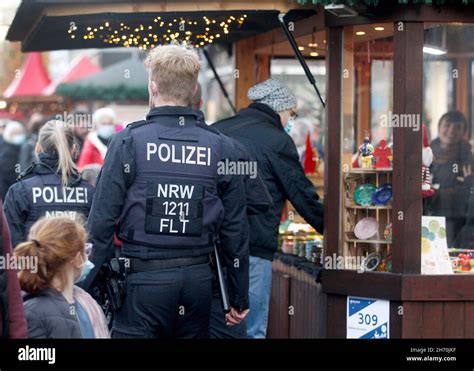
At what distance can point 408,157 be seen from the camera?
685 centimetres

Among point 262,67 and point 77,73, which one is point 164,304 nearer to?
point 262,67

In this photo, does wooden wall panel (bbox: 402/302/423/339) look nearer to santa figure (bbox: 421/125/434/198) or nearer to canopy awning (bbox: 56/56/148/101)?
santa figure (bbox: 421/125/434/198)

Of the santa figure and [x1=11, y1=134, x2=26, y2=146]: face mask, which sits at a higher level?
[x1=11, y1=134, x2=26, y2=146]: face mask

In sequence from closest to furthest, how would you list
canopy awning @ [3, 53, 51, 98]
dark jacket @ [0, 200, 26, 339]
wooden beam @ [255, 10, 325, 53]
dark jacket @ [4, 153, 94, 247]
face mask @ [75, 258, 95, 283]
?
dark jacket @ [0, 200, 26, 339]
face mask @ [75, 258, 95, 283]
dark jacket @ [4, 153, 94, 247]
wooden beam @ [255, 10, 325, 53]
canopy awning @ [3, 53, 51, 98]

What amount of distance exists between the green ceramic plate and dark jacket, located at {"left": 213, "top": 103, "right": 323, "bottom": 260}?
26cm

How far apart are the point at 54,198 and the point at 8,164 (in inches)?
316

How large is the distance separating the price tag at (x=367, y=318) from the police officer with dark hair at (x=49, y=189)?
71.1 inches

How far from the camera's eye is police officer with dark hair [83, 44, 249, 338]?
5316 millimetres

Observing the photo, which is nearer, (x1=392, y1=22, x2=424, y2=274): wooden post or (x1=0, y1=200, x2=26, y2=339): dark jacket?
(x1=0, y1=200, x2=26, y2=339): dark jacket

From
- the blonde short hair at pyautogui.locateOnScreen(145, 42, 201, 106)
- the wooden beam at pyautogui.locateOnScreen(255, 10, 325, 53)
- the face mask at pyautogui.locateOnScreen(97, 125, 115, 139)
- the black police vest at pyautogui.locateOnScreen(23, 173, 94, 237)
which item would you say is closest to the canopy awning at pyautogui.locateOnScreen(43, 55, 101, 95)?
the face mask at pyautogui.locateOnScreen(97, 125, 115, 139)

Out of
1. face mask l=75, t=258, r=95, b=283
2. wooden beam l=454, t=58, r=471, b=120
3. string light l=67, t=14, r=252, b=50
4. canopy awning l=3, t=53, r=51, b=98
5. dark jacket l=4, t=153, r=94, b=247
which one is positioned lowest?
face mask l=75, t=258, r=95, b=283

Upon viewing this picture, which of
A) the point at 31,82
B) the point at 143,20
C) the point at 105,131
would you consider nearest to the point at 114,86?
the point at 31,82

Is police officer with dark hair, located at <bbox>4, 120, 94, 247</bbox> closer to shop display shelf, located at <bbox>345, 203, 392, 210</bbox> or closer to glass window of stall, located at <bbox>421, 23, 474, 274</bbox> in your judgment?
shop display shelf, located at <bbox>345, 203, 392, 210</bbox>

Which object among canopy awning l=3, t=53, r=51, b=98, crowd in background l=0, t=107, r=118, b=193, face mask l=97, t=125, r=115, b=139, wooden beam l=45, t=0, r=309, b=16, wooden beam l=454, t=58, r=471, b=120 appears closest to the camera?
wooden beam l=45, t=0, r=309, b=16
